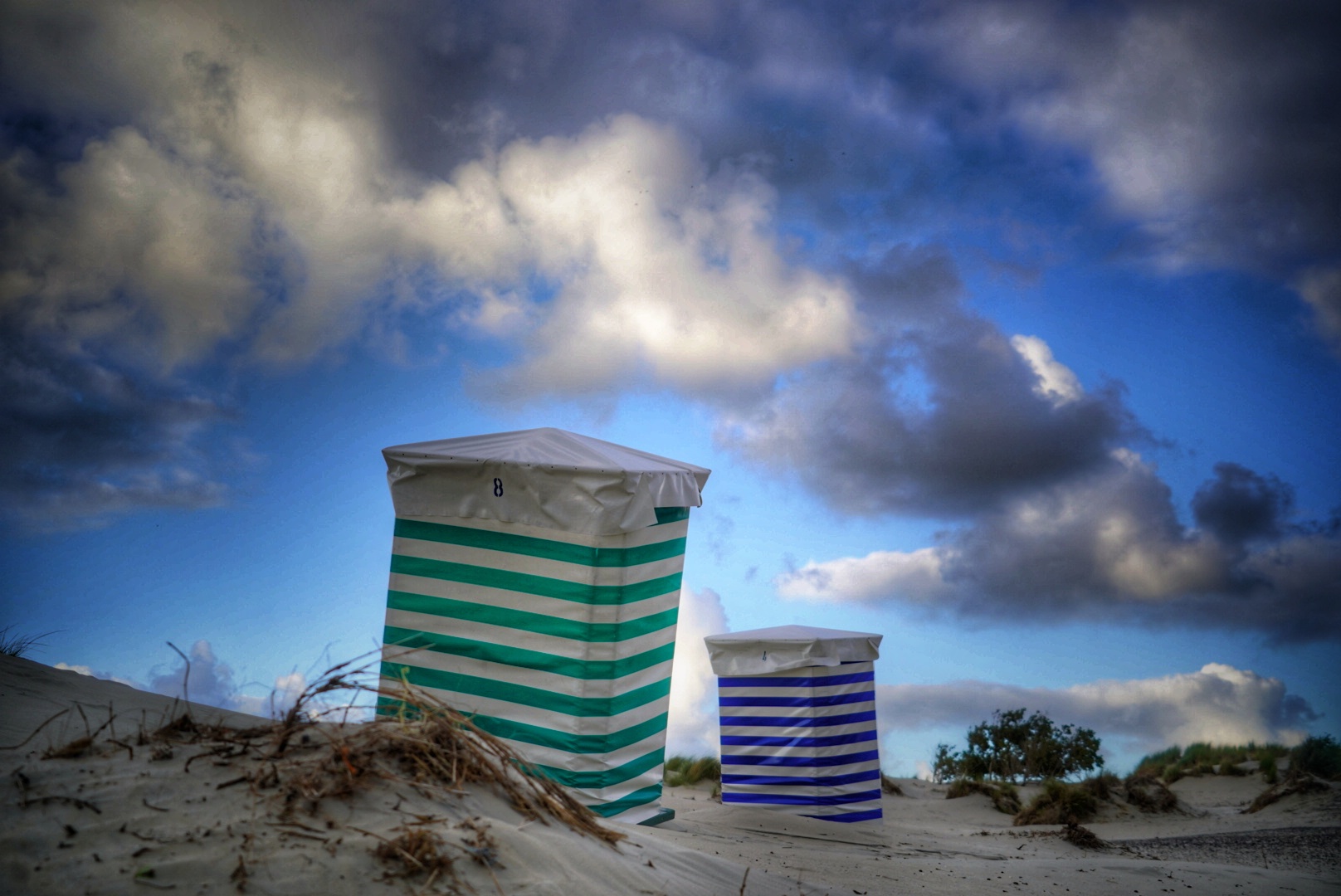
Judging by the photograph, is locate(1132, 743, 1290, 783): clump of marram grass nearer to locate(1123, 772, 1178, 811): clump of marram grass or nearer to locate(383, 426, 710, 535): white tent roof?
locate(1123, 772, 1178, 811): clump of marram grass

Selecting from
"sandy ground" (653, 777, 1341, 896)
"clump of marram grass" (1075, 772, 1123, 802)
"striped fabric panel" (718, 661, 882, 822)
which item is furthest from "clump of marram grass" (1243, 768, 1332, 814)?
"striped fabric panel" (718, 661, 882, 822)

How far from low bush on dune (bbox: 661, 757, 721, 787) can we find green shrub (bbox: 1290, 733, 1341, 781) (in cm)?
791

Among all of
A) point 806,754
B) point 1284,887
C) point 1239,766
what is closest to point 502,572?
point 806,754

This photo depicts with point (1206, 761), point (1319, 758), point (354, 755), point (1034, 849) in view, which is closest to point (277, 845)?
point (354, 755)

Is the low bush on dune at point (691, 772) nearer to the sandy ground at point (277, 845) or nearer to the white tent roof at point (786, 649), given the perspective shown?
the white tent roof at point (786, 649)

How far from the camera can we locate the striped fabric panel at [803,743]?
328 inches

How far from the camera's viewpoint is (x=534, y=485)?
584 centimetres

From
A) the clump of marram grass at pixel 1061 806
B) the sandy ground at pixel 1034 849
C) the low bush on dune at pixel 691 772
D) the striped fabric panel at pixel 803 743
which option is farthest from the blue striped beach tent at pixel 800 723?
the low bush on dune at pixel 691 772

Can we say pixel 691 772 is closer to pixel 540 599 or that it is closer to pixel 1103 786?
pixel 1103 786

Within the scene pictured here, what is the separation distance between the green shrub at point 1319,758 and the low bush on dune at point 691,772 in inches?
311

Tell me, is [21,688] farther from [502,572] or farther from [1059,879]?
[1059,879]

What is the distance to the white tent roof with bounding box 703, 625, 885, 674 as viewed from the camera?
8359mm

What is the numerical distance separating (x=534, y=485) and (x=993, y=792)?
9282 mm

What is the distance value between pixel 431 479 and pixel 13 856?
3788mm
